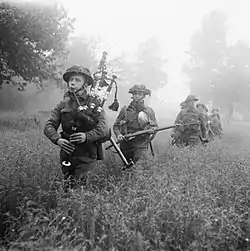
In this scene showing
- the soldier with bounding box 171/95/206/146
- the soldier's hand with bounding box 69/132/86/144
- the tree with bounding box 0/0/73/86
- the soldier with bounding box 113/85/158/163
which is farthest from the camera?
the tree with bounding box 0/0/73/86

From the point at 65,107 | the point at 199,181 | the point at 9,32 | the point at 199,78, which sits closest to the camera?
the point at 199,181

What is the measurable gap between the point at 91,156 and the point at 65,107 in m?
0.73

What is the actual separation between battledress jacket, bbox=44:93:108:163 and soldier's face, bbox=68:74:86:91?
4.8 inches

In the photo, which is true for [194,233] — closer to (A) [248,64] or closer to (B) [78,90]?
(B) [78,90]

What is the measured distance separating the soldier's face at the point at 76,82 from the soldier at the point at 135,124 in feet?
6.99

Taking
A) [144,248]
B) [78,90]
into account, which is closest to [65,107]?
[78,90]

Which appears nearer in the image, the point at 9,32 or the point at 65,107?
the point at 65,107

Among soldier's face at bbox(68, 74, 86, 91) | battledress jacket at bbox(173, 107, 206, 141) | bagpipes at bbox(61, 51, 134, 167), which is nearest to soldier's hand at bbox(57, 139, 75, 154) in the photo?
bagpipes at bbox(61, 51, 134, 167)

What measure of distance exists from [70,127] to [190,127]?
538 cm

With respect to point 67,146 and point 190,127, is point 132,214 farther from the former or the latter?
point 190,127

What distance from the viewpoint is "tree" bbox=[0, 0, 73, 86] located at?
12227 mm

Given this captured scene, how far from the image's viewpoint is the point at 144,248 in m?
3.01

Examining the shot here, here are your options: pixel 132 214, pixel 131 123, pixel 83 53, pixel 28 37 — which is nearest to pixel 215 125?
pixel 28 37

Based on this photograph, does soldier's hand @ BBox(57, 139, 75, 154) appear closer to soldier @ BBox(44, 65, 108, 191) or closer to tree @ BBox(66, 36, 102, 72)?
soldier @ BBox(44, 65, 108, 191)
